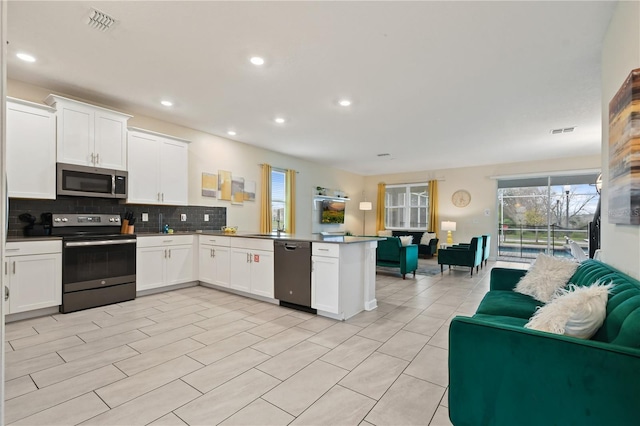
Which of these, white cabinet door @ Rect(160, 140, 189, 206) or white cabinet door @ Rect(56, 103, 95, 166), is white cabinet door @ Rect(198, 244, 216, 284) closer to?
white cabinet door @ Rect(160, 140, 189, 206)

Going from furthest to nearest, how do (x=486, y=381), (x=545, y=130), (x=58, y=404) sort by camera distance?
(x=545, y=130) → (x=58, y=404) → (x=486, y=381)

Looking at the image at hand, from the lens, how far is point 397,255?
224 inches

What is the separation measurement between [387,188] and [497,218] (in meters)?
3.61

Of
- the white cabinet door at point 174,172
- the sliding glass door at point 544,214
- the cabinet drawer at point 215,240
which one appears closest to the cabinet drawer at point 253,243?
the cabinet drawer at point 215,240

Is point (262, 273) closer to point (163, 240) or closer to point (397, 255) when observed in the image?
Result: point (163, 240)

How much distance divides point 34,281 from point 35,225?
79cm

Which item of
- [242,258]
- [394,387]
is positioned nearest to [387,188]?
[242,258]

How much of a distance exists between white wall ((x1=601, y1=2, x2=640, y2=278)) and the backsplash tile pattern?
18.2 ft

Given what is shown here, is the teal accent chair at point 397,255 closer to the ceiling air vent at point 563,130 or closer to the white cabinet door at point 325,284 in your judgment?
the white cabinet door at point 325,284

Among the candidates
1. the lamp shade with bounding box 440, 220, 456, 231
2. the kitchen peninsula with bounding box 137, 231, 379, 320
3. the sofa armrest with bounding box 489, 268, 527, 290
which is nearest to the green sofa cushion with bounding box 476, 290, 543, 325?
the sofa armrest with bounding box 489, 268, 527, 290

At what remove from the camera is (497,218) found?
8500 mm

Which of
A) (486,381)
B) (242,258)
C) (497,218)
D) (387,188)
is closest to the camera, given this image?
(486,381)

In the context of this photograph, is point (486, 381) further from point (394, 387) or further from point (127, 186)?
point (127, 186)

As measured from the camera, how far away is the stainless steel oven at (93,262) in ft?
11.7
